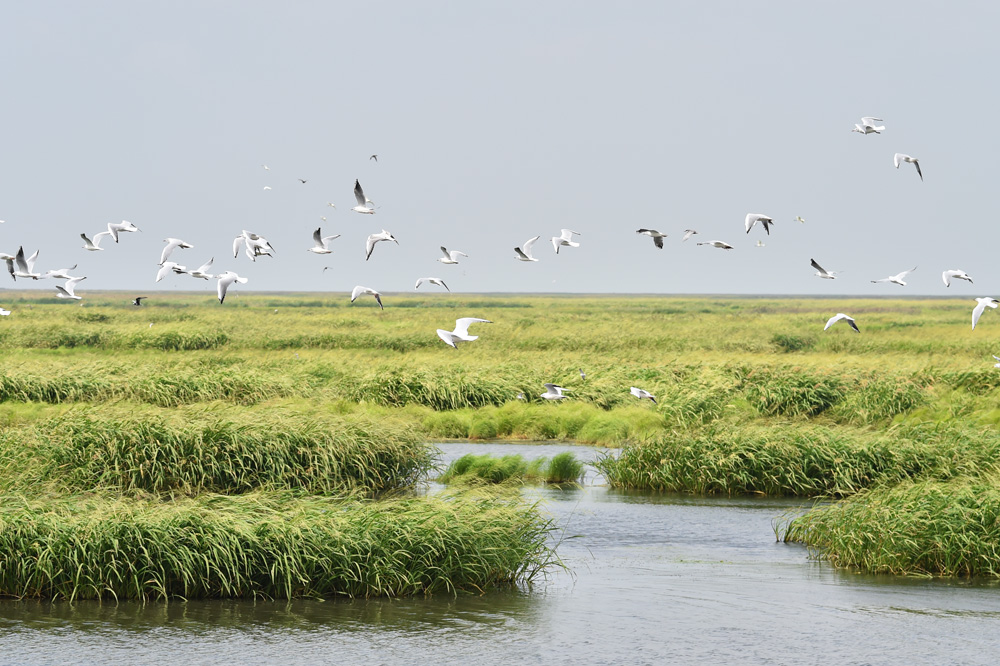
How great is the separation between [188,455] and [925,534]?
11.7 m

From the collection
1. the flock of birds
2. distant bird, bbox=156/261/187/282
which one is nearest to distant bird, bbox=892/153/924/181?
the flock of birds

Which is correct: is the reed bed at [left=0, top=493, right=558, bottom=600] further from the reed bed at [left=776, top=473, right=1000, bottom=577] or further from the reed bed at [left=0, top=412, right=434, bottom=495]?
the reed bed at [left=776, top=473, right=1000, bottom=577]

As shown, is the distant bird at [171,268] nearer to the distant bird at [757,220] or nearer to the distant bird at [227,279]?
the distant bird at [227,279]

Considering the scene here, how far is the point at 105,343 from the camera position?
56.3 metres

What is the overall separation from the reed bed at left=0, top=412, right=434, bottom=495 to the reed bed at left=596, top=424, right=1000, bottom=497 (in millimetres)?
5446

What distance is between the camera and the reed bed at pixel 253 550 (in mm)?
13320

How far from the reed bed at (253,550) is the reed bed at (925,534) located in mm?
4510

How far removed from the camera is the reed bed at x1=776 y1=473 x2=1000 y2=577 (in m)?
15.1

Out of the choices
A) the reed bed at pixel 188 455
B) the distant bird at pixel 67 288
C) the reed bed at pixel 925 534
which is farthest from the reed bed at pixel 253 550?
the distant bird at pixel 67 288

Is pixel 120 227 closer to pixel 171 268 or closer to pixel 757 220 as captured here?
pixel 171 268

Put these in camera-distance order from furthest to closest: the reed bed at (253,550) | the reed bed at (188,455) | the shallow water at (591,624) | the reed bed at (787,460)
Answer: the reed bed at (787,460), the reed bed at (188,455), the reed bed at (253,550), the shallow water at (591,624)

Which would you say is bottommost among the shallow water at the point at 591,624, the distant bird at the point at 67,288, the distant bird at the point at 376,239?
the shallow water at the point at 591,624

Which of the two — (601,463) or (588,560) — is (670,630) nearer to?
(588,560)

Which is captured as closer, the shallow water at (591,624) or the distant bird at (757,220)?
the shallow water at (591,624)
